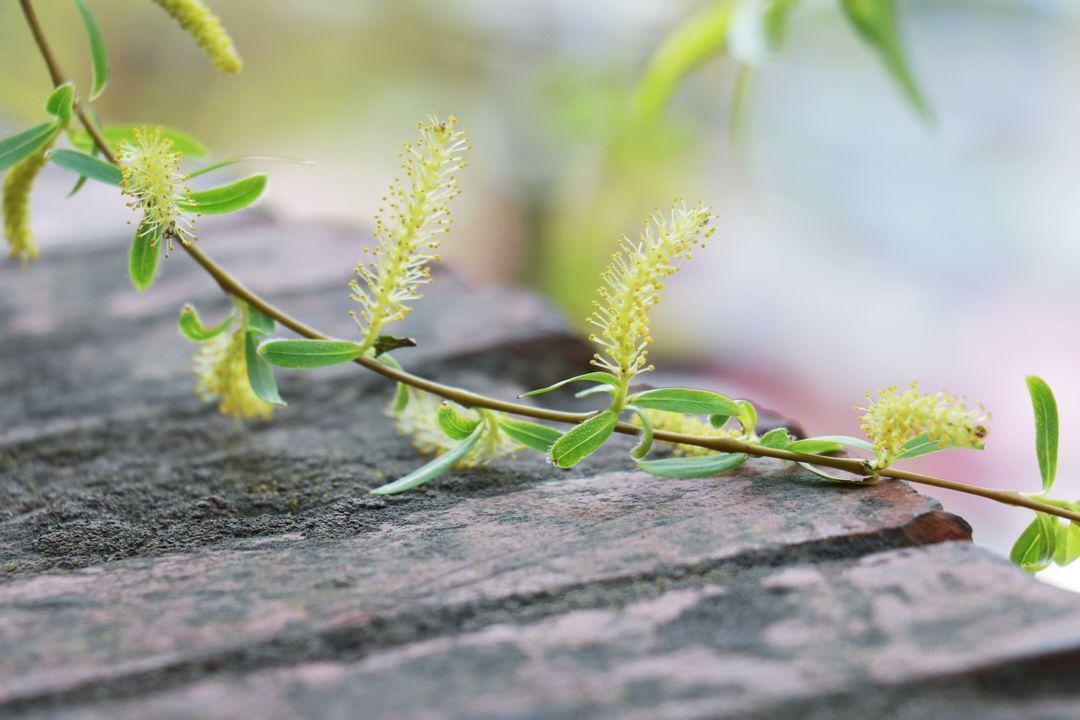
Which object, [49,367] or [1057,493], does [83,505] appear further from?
[1057,493]

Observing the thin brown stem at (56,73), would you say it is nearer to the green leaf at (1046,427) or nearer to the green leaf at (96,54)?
the green leaf at (96,54)

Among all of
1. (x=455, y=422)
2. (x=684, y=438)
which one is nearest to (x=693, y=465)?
(x=684, y=438)

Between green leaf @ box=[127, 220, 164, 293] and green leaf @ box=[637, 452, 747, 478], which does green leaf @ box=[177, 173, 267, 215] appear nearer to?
green leaf @ box=[127, 220, 164, 293]

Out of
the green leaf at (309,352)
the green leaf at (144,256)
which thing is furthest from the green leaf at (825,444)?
the green leaf at (144,256)

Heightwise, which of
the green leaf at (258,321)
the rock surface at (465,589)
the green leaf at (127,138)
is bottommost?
the rock surface at (465,589)

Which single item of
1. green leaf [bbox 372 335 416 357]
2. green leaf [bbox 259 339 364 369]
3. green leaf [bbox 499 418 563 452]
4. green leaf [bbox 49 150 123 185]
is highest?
green leaf [bbox 49 150 123 185]

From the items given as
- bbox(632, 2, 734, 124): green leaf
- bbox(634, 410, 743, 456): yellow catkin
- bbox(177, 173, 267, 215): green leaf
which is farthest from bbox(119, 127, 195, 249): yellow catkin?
bbox(632, 2, 734, 124): green leaf

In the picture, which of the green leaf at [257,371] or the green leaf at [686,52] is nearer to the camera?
the green leaf at [257,371]
